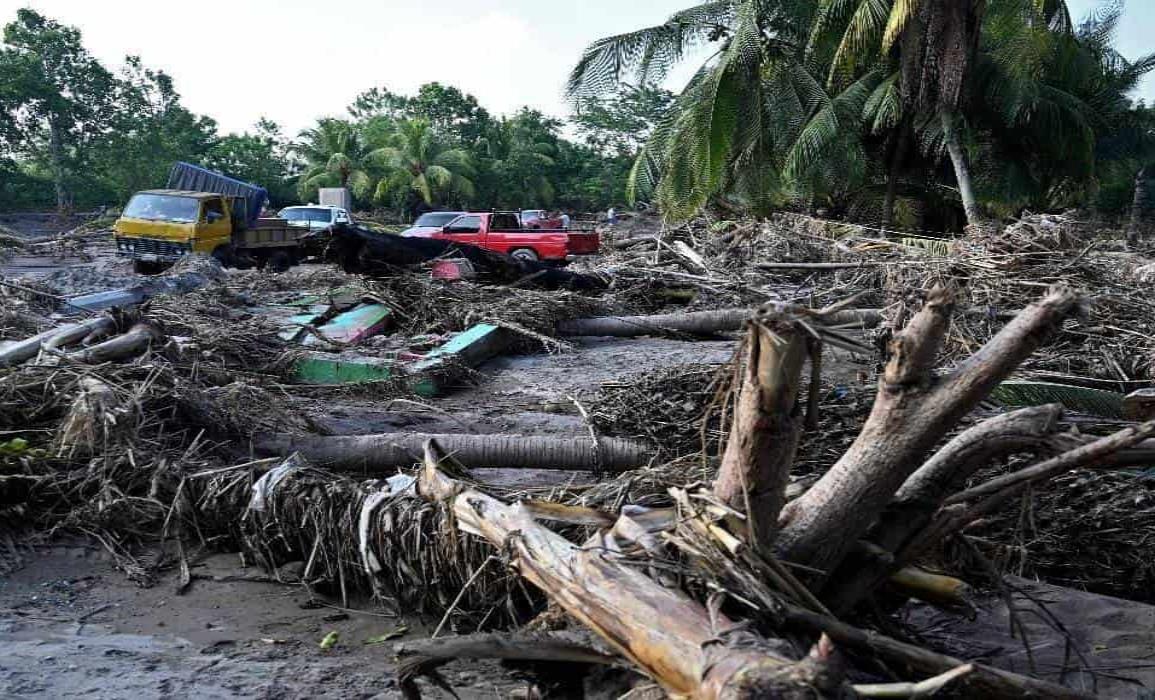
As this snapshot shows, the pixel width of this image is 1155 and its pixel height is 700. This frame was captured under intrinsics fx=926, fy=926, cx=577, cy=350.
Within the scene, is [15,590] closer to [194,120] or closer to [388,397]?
[388,397]

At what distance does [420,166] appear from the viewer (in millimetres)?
50688

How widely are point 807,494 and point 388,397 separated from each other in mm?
6231

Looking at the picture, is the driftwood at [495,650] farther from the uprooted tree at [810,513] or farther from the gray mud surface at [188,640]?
the gray mud surface at [188,640]

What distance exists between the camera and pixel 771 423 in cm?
267

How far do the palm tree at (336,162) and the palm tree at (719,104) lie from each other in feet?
111

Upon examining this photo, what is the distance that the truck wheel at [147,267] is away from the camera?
19047 millimetres

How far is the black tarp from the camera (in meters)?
22.0

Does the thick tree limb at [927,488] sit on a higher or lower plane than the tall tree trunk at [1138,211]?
A: lower

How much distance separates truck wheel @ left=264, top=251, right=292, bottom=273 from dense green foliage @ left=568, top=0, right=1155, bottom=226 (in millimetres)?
8299

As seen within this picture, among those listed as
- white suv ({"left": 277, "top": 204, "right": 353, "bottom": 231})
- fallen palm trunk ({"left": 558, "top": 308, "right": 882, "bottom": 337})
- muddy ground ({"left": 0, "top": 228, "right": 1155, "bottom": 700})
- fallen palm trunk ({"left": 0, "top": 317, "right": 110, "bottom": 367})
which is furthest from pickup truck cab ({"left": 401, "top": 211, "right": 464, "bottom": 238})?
muddy ground ({"left": 0, "top": 228, "right": 1155, "bottom": 700})

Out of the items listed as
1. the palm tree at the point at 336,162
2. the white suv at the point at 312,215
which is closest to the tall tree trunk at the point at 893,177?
the white suv at the point at 312,215

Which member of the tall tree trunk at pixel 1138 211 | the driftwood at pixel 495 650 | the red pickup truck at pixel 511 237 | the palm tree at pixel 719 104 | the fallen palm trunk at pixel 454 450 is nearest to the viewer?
the driftwood at pixel 495 650

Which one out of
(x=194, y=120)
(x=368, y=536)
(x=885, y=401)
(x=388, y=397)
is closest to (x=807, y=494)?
(x=885, y=401)

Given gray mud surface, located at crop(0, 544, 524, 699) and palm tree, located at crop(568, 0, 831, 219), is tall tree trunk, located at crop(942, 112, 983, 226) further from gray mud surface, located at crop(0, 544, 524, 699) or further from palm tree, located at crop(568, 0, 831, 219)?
gray mud surface, located at crop(0, 544, 524, 699)
